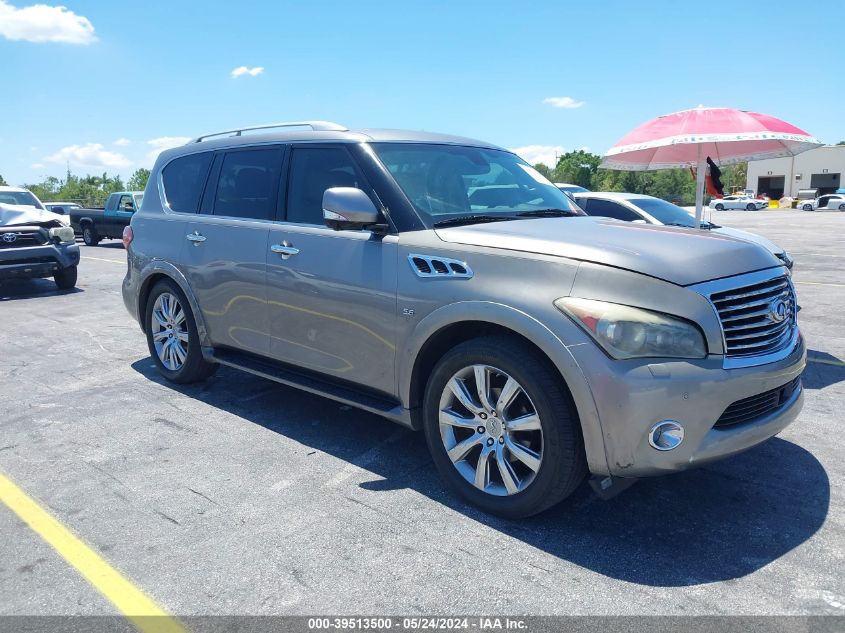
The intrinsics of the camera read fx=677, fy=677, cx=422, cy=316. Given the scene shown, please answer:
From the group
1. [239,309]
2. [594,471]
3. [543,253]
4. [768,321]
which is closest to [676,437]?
[594,471]

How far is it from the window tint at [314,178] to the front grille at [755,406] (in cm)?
233

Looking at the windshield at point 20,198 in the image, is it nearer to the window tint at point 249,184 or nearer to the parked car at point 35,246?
the parked car at point 35,246

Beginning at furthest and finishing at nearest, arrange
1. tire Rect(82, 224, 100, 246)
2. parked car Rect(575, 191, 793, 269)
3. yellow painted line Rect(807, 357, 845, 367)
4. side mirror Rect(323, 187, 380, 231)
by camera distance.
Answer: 1. tire Rect(82, 224, 100, 246)
2. parked car Rect(575, 191, 793, 269)
3. yellow painted line Rect(807, 357, 845, 367)
4. side mirror Rect(323, 187, 380, 231)

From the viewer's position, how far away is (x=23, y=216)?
1076cm

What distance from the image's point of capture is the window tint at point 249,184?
4.55 m

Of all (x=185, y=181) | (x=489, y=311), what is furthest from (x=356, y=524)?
(x=185, y=181)

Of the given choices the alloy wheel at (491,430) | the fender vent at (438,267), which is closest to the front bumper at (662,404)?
the alloy wheel at (491,430)

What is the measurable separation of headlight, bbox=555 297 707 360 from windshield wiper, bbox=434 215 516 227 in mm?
1152

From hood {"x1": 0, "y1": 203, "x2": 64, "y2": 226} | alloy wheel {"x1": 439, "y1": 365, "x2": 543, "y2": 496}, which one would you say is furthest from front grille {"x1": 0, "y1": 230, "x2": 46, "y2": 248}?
alloy wheel {"x1": 439, "y1": 365, "x2": 543, "y2": 496}

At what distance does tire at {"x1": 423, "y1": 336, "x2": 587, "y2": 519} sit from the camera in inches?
117

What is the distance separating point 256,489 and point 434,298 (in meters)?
1.41

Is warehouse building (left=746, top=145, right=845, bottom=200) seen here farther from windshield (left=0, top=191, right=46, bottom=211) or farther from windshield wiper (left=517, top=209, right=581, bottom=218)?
windshield wiper (left=517, top=209, right=581, bottom=218)

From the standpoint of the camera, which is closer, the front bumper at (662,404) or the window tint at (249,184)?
the front bumper at (662,404)

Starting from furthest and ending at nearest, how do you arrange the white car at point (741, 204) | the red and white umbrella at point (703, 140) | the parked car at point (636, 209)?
1. the white car at point (741, 204)
2. the parked car at point (636, 209)
3. the red and white umbrella at point (703, 140)
